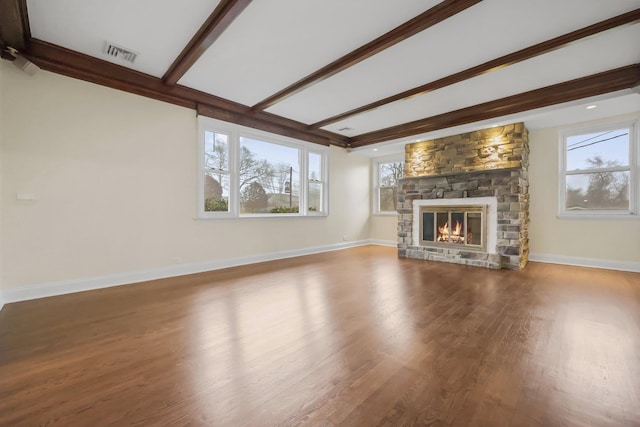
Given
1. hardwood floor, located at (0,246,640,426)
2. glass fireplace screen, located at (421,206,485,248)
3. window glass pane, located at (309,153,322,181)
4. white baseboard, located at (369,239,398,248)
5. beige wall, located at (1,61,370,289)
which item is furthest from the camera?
white baseboard, located at (369,239,398,248)

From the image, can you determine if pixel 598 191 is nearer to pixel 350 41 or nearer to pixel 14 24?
pixel 350 41

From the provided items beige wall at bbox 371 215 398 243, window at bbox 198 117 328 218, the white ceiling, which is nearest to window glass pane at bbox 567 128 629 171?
the white ceiling

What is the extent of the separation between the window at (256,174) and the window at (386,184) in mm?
1947

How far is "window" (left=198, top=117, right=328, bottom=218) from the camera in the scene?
4438 mm

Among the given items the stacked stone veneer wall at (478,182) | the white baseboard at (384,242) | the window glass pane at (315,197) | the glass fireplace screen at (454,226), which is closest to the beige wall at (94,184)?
the window glass pane at (315,197)

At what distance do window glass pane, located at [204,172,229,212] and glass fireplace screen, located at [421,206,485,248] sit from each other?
3.92m

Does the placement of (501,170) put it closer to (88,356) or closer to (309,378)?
(309,378)

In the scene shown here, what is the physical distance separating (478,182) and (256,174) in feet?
13.6

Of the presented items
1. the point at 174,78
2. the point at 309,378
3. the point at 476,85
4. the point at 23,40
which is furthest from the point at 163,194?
the point at 476,85

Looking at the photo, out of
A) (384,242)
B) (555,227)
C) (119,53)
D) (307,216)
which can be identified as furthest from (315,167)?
(555,227)

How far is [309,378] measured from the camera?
1604 mm

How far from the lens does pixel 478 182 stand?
4.86 metres

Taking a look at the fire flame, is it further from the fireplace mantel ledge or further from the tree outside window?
the tree outside window

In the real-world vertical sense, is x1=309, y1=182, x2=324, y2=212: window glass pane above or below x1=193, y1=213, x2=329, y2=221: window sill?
above
